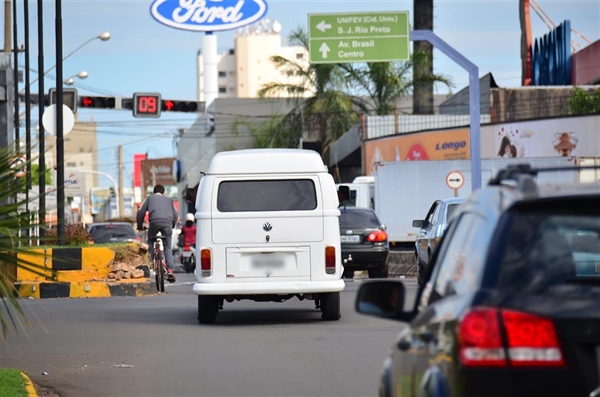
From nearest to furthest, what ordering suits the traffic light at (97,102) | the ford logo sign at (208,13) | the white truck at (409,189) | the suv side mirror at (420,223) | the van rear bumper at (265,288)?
the van rear bumper at (265,288) < the suv side mirror at (420,223) < the white truck at (409,189) < the traffic light at (97,102) < the ford logo sign at (208,13)

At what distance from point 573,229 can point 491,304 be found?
0.74 metres

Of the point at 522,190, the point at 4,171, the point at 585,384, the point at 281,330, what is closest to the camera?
the point at 585,384

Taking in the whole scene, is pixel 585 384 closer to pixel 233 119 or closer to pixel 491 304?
pixel 491 304

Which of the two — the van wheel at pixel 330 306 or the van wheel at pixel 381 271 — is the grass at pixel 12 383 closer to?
the van wheel at pixel 330 306

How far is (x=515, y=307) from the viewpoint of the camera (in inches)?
135

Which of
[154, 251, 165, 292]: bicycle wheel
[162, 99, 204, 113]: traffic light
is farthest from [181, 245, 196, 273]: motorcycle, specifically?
[162, 99, 204, 113]: traffic light

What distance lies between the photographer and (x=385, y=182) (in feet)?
111

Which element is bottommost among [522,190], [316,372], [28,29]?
[316,372]

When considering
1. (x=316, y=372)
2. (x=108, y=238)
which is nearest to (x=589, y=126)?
(x=108, y=238)

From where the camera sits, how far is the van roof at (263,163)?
1451 cm

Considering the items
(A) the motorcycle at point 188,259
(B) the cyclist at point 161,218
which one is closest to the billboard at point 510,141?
(A) the motorcycle at point 188,259

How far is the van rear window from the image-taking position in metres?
14.4

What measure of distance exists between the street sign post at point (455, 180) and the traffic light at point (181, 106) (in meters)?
22.5

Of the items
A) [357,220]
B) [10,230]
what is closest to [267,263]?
[10,230]
